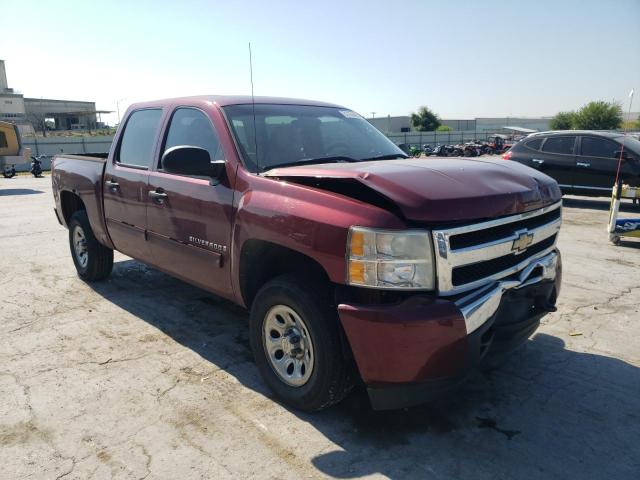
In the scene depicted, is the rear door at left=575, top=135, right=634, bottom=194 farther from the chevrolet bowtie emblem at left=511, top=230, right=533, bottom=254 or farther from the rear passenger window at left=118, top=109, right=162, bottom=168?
the rear passenger window at left=118, top=109, right=162, bottom=168

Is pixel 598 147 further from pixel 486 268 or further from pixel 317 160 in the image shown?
pixel 486 268

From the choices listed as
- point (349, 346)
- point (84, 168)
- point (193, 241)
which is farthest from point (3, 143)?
point (349, 346)

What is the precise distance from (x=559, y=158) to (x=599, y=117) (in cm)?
5450

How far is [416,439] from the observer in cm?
277

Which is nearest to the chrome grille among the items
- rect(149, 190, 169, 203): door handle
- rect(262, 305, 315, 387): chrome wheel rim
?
rect(262, 305, 315, 387): chrome wheel rim

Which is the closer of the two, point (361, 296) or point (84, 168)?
point (361, 296)

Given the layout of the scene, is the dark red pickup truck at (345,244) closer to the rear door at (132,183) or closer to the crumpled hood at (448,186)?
the crumpled hood at (448,186)

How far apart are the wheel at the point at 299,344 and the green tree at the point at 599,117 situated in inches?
2453

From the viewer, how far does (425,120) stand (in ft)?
254

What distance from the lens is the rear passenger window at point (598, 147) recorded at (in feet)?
35.7

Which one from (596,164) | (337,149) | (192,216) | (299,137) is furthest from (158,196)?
(596,164)

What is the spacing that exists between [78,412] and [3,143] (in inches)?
889

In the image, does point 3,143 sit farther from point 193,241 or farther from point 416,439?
point 416,439

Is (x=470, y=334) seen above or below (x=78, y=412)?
above
